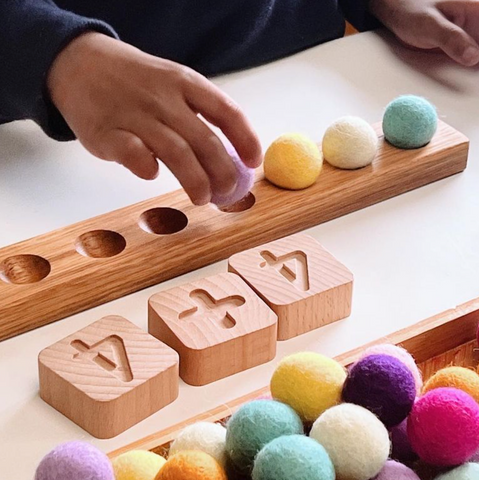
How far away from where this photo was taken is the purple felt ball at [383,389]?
531mm

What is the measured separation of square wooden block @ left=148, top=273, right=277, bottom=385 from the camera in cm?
63

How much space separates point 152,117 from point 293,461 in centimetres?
36

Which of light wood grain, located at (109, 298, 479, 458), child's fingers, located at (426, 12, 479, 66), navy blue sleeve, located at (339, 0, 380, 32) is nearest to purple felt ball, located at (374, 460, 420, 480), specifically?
light wood grain, located at (109, 298, 479, 458)

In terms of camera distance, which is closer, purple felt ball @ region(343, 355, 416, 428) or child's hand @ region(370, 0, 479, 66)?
purple felt ball @ region(343, 355, 416, 428)

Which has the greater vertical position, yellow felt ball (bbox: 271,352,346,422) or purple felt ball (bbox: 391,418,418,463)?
yellow felt ball (bbox: 271,352,346,422)

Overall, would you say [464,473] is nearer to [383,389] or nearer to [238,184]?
[383,389]

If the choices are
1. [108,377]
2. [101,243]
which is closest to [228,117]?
[101,243]

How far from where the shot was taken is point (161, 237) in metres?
0.75

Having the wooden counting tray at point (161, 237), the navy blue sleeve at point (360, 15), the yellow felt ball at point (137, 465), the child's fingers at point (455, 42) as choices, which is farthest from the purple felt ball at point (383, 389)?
the navy blue sleeve at point (360, 15)

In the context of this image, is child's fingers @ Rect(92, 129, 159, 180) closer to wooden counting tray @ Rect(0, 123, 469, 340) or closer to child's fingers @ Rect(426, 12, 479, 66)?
wooden counting tray @ Rect(0, 123, 469, 340)

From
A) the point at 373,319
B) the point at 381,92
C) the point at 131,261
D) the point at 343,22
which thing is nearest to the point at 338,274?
the point at 373,319

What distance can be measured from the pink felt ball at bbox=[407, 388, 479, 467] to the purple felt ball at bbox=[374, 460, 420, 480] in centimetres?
1

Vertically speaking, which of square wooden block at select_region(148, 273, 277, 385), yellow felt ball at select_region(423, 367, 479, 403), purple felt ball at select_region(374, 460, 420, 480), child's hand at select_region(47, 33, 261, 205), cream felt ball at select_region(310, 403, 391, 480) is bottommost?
square wooden block at select_region(148, 273, 277, 385)

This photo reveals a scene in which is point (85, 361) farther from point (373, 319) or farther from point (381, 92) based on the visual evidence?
point (381, 92)
